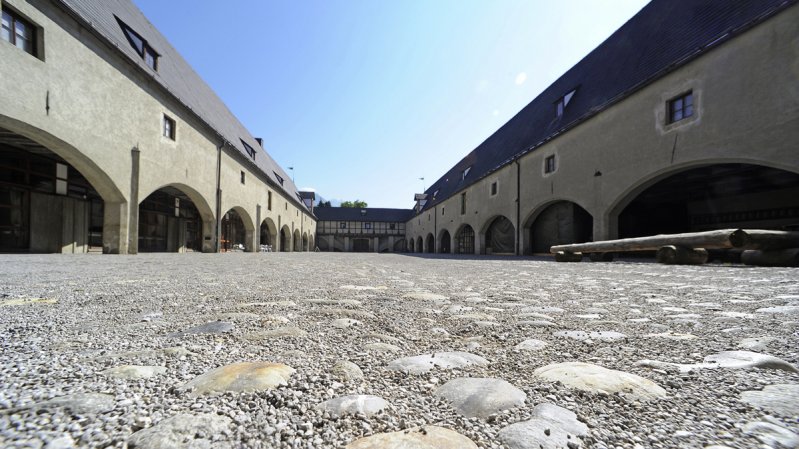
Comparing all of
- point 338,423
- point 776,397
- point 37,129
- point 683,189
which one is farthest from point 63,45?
point 683,189

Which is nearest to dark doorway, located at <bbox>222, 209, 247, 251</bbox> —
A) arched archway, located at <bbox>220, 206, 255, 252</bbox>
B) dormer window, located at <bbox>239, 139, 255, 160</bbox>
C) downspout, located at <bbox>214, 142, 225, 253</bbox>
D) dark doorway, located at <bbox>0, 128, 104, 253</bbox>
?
arched archway, located at <bbox>220, 206, 255, 252</bbox>

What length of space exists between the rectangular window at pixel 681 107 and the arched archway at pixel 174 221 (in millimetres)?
18363

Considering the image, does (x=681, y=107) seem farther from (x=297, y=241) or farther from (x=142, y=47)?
(x=297, y=241)

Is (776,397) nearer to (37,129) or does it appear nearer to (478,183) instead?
(37,129)

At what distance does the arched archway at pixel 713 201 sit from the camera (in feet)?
37.8

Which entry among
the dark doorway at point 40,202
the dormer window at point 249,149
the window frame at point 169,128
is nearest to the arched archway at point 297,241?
the dormer window at point 249,149

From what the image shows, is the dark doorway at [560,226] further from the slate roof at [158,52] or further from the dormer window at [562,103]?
the slate roof at [158,52]

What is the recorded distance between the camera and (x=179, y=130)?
13.3 meters

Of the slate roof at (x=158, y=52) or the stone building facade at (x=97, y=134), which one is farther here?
the slate roof at (x=158, y=52)

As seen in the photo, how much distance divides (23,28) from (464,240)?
26964 millimetres

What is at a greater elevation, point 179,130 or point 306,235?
point 179,130

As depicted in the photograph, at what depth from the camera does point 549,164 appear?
1523cm

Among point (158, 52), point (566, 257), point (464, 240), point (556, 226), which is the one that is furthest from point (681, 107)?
point (464, 240)

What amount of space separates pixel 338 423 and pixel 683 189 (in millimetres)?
19049
